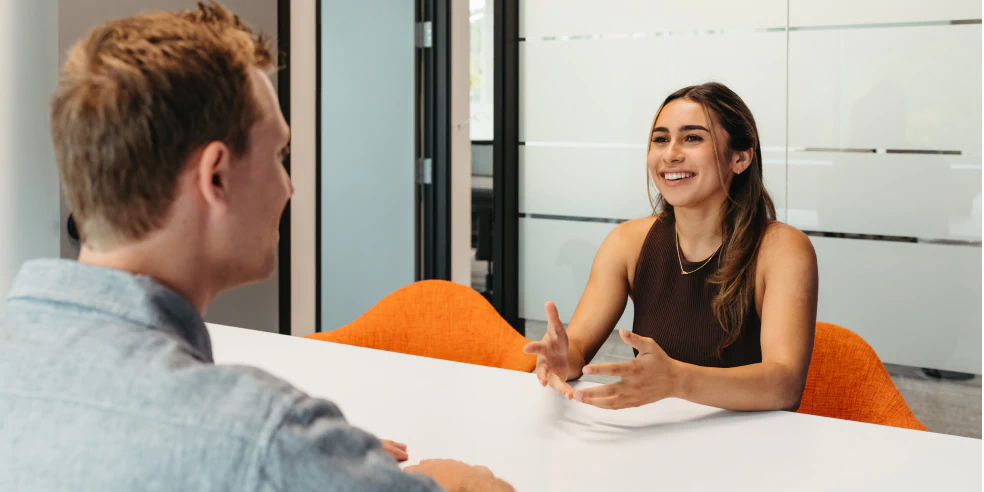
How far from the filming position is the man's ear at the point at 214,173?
0.77 m

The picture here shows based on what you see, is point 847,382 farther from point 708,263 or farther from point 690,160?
point 690,160

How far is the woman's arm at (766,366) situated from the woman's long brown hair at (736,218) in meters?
0.04

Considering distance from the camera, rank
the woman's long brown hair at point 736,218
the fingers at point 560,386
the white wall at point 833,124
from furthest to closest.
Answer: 1. the white wall at point 833,124
2. the woman's long brown hair at point 736,218
3. the fingers at point 560,386

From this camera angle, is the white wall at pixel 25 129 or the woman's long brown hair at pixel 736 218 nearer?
the woman's long brown hair at pixel 736 218

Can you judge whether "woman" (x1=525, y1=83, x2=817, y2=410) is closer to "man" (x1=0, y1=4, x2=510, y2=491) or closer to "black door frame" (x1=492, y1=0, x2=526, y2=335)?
"man" (x1=0, y1=4, x2=510, y2=491)

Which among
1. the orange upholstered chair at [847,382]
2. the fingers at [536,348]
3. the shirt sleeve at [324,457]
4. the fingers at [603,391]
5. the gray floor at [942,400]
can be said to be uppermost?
the shirt sleeve at [324,457]

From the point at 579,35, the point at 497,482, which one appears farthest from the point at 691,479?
the point at 579,35

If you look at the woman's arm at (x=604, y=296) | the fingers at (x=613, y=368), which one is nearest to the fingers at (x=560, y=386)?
the fingers at (x=613, y=368)

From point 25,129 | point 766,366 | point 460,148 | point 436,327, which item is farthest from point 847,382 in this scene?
point 460,148

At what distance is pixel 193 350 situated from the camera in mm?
736

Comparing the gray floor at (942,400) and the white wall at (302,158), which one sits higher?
the white wall at (302,158)

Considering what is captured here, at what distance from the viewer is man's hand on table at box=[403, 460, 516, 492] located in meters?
1.04

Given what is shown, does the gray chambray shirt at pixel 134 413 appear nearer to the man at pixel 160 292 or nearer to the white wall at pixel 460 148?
the man at pixel 160 292

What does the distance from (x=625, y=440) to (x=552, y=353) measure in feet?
1.07
